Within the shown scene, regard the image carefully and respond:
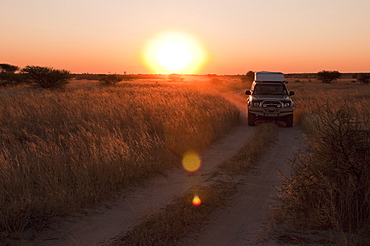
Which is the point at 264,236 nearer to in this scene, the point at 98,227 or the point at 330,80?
the point at 98,227

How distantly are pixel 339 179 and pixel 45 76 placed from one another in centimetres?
3104

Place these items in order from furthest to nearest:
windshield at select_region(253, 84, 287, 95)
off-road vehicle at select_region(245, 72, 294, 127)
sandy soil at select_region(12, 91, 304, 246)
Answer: windshield at select_region(253, 84, 287, 95), off-road vehicle at select_region(245, 72, 294, 127), sandy soil at select_region(12, 91, 304, 246)

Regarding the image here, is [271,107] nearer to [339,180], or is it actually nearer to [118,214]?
[339,180]

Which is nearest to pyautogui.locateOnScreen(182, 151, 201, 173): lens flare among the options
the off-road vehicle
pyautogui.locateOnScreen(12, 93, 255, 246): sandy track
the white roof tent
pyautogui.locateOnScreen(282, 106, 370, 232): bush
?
pyautogui.locateOnScreen(12, 93, 255, 246): sandy track

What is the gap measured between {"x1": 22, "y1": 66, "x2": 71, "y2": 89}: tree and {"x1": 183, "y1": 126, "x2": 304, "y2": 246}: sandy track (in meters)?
27.9

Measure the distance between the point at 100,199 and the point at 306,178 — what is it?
11.6ft

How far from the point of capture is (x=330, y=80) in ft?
247

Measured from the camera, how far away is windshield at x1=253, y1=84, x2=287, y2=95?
587 inches

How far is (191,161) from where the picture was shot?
8203 millimetres

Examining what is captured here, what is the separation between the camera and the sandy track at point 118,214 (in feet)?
13.3

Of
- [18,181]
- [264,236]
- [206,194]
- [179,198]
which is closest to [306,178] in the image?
[264,236]

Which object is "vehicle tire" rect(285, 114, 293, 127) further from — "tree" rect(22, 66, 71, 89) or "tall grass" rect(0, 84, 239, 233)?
"tree" rect(22, 66, 71, 89)

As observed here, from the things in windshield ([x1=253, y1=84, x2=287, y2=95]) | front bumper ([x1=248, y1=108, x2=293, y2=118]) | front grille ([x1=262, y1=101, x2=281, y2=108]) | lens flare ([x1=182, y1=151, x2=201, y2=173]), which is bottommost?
lens flare ([x1=182, y1=151, x2=201, y2=173])

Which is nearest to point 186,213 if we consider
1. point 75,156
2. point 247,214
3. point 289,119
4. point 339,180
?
point 247,214
